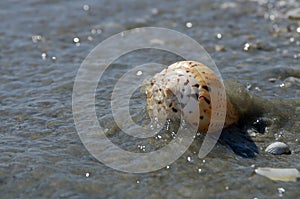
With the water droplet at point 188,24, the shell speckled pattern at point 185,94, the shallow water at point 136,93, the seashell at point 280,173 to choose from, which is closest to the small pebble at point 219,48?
the shallow water at point 136,93

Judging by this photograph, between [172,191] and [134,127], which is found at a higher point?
[134,127]

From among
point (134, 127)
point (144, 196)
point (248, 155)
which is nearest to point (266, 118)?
point (248, 155)

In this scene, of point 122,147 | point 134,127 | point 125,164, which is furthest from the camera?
point 134,127

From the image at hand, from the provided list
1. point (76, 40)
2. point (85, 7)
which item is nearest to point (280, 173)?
point (76, 40)

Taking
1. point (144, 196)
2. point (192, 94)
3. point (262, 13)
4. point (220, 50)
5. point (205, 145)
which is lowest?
point (144, 196)

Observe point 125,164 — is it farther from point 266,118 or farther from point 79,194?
point 266,118

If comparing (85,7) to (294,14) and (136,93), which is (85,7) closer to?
(294,14)
